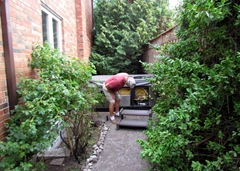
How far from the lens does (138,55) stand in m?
8.97

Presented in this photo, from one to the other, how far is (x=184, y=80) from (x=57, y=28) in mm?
4114

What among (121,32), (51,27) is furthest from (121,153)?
(121,32)

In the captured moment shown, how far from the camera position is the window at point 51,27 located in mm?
3963

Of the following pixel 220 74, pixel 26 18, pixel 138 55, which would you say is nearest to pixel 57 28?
pixel 26 18

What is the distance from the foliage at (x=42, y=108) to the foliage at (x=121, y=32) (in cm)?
581

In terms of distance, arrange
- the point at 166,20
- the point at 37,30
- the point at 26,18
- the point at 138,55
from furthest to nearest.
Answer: the point at 166,20 < the point at 138,55 < the point at 37,30 < the point at 26,18

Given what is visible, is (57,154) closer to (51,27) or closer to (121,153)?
(121,153)

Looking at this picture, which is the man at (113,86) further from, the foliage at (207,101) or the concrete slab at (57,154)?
the foliage at (207,101)

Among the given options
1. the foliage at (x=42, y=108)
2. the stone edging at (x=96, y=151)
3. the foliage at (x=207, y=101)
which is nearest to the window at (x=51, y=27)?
the foliage at (x=42, y=108)

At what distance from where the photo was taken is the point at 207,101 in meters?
1.48

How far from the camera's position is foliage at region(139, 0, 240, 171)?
1.39 metres

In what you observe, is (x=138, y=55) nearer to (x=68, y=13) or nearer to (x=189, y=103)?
(x=68, y=13)

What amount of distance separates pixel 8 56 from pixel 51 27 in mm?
2231

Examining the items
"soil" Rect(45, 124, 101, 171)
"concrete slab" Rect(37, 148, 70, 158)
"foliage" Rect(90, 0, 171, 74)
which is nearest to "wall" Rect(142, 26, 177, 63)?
"foliage" Rect(90, 0, 171, 74)
